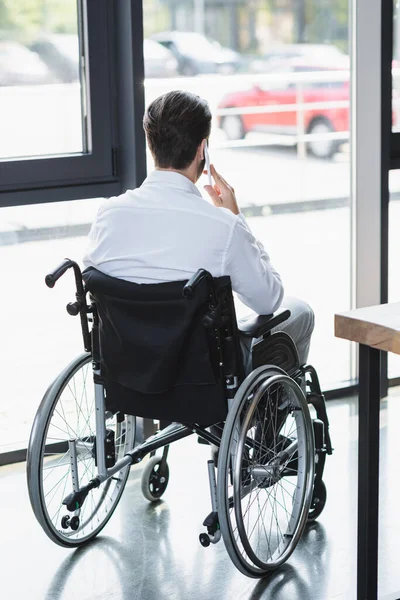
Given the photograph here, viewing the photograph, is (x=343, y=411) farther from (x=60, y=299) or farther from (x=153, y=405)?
(x=153, y=405)

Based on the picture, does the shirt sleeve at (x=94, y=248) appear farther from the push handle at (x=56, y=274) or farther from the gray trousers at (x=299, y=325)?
the gray trousers at (x=299, y=325)

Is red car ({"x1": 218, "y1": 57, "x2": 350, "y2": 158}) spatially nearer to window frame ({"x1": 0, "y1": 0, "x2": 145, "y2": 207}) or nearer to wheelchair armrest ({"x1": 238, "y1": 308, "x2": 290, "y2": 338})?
window frame ({"x1": 0, "y1": 0, "x2": 145, "y2": 207})

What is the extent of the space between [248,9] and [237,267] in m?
1.42

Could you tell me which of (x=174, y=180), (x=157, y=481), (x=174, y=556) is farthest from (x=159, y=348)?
(x=157, y=481)

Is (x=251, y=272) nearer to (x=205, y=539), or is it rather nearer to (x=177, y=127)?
(x=177, y=127)

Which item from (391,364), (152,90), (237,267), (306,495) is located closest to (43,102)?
(152,90)

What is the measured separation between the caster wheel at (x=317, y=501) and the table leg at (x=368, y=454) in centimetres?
68

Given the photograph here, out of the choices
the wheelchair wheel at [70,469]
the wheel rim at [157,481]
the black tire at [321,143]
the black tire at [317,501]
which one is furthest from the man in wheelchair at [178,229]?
the black tire at [321,143]

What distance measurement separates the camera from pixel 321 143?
143 inches

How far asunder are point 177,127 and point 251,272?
1.34ft

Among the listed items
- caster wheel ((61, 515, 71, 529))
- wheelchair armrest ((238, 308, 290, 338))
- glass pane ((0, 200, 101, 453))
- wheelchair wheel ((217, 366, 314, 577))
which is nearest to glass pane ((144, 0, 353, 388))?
glass pane ((0, 200, 101, 453))

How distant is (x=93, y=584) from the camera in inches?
98.3

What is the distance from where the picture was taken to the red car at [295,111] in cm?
346

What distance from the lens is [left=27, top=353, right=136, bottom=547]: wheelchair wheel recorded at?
8.02 feet
